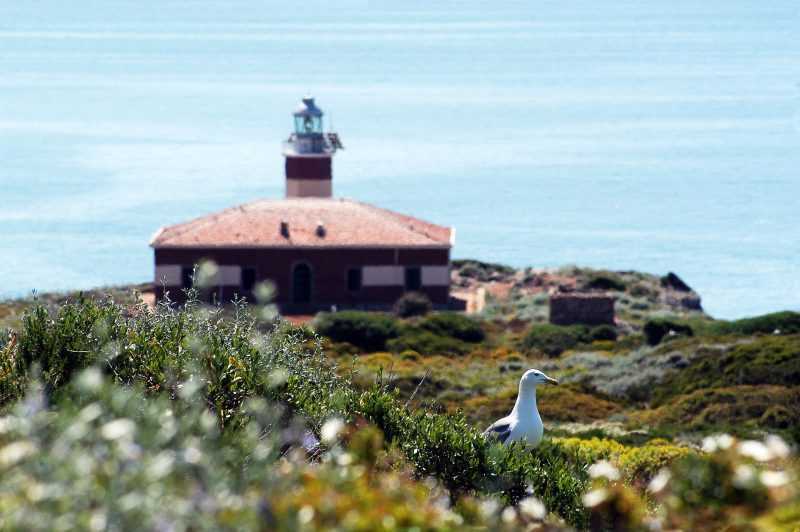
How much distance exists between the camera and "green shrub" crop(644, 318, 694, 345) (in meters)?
43.5

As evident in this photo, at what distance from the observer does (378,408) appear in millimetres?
9945

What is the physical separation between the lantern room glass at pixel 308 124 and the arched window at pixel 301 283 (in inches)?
346

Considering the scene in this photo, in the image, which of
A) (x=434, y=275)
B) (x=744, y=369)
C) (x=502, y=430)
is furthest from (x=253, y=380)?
(x=434, y=275)

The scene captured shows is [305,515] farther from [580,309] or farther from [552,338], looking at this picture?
[580,309]

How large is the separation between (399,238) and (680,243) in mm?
45414

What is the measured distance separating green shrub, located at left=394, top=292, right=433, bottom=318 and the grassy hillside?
2855cm

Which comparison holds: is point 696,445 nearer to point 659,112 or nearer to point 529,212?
point 529,212

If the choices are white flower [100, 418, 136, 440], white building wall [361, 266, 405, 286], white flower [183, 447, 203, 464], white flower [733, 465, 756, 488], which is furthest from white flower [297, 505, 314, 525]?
white building wall [361, 266, 405, 286]

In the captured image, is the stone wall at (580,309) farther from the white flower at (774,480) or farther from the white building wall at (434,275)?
the white flower at (774,480)

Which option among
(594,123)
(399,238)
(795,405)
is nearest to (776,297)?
(399,238)

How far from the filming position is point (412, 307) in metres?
50.6

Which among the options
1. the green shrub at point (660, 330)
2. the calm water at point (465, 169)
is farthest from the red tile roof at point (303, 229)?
the calm water at point (465, 169)

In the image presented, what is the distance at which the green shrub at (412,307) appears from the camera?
166 ft

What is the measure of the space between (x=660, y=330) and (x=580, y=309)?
6.12 meters
